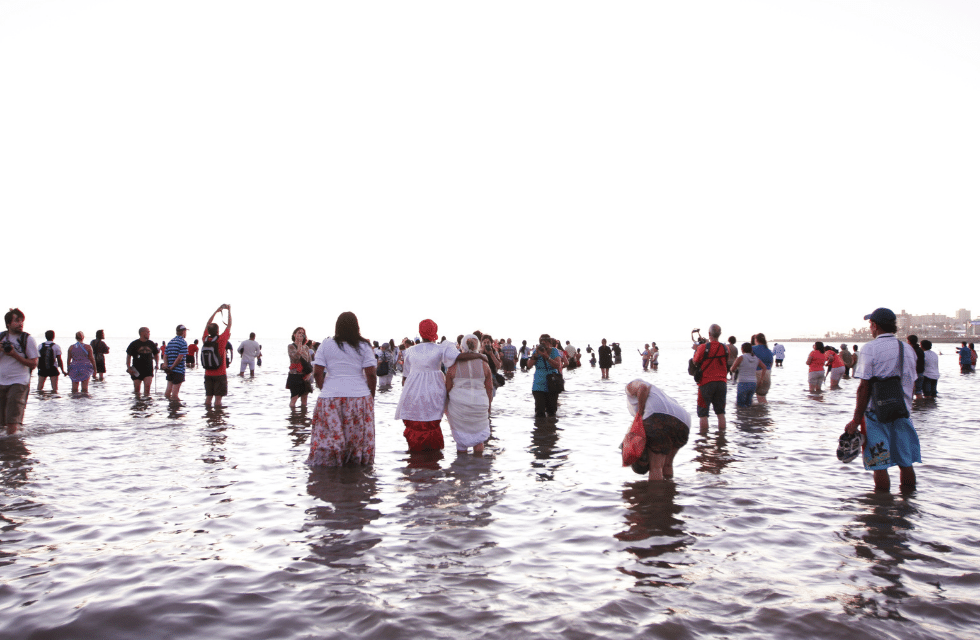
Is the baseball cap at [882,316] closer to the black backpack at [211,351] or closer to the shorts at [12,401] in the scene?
the black backpack at [211,351]

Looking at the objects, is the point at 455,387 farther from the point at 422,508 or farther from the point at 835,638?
the point at 835,638

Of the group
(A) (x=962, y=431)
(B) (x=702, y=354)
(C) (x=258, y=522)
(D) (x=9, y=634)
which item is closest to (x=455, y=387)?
(C) (x=258, y=522)

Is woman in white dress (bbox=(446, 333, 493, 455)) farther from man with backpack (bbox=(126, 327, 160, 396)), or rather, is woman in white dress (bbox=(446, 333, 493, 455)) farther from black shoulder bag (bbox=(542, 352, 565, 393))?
man with backpack (bbox=(126, 327, 160, 396))

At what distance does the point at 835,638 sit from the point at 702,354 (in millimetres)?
7500

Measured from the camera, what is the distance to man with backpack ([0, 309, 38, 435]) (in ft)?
30.4

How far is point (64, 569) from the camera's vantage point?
4.25m

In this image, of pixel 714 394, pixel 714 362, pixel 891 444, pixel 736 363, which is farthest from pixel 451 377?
pixel 736 363

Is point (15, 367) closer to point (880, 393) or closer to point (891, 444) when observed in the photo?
point (880, 393)

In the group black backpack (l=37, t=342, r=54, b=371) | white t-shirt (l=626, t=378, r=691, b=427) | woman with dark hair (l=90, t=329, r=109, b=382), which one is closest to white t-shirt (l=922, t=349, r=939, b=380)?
white t-shirt (l=626, t=378, r=691, b=427)

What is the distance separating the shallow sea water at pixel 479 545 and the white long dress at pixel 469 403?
12.4 inches

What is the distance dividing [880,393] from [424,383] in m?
5.41

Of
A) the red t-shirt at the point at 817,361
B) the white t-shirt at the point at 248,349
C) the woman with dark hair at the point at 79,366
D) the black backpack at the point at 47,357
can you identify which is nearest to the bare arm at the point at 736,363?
the red t-shirt at the point at 817,361

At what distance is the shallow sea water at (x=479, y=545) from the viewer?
3516 mm

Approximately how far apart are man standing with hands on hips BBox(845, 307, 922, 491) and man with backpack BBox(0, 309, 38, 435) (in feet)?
37.2
